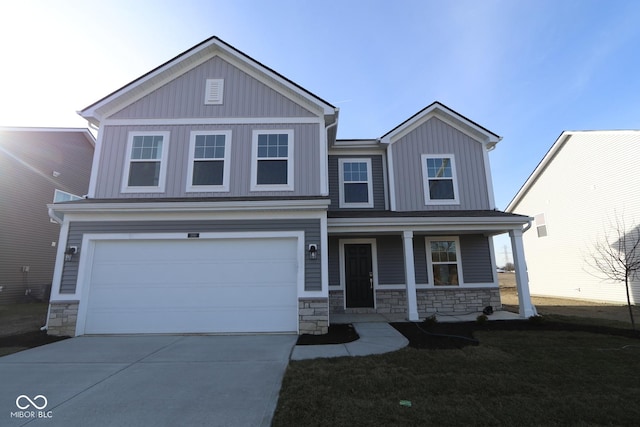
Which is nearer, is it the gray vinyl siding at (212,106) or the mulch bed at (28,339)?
the mulch bed at (28,339)

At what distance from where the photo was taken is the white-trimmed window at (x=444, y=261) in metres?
9.52

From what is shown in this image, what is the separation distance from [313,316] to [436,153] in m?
6.89

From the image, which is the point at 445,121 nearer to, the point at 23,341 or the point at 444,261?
the point at 444,261

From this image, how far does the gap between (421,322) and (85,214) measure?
9002mm

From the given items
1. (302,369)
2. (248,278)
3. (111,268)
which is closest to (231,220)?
(248,278)

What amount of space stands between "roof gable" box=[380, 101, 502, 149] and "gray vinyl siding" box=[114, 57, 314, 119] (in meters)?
3.26

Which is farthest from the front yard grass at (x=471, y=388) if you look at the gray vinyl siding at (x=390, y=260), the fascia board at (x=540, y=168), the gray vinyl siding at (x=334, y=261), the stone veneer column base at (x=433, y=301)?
the fascia board at (x=540, y=168)

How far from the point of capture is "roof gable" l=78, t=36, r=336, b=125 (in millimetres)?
8156

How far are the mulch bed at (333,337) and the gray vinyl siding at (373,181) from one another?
4129 mm

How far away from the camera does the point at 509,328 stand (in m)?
7.06

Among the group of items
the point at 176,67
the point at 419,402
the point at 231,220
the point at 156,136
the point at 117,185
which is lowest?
the point at 419,402

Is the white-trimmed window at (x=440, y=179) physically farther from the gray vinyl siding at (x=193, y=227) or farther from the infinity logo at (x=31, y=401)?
the infinity logo at (x=31, y=401)

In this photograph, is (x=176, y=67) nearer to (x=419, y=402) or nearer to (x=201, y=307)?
(x=201, y=307)

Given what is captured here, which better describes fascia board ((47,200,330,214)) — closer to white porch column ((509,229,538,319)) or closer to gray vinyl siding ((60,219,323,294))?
gray vinyl siding ((60,219,323,294))
